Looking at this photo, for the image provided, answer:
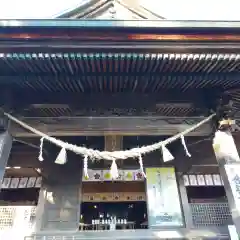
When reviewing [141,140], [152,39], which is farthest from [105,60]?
[141,140]

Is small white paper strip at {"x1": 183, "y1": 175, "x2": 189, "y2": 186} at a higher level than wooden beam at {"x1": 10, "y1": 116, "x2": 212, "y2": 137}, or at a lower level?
lower

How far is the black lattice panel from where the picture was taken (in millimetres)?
5793

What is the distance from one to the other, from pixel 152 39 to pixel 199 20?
0.73 m

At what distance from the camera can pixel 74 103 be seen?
16.5 ft

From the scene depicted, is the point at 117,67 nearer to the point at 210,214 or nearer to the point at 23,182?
the point at 210,214

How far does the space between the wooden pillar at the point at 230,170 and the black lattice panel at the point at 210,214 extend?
1.82 meters

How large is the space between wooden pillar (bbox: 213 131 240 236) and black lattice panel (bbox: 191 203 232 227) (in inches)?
71.7

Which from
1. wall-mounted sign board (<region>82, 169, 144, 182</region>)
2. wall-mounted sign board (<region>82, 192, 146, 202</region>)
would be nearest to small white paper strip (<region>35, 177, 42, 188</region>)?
wall-mounted sign board (<region>82, 169, 144, 182</region>)

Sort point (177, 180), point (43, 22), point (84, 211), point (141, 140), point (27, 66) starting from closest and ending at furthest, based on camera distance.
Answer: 1. point (43, 22)
2. point (27, 66)
3. point (177, 180)
4. point (141, 140)
5. point (84, 211)

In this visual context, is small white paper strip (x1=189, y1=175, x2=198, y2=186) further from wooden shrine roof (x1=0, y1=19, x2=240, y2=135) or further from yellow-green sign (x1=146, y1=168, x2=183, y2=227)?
wooden shrine roof (x1=0, y1=19, x2=240, y2=135)

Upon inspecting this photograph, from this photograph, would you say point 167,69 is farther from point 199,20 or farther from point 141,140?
point 141,140

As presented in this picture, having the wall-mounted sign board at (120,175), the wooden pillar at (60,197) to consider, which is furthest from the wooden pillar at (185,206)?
the wooden pillar at (60,197)

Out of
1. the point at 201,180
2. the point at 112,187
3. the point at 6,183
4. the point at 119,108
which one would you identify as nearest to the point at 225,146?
the point at 119,108

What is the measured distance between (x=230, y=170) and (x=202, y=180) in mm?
2478
